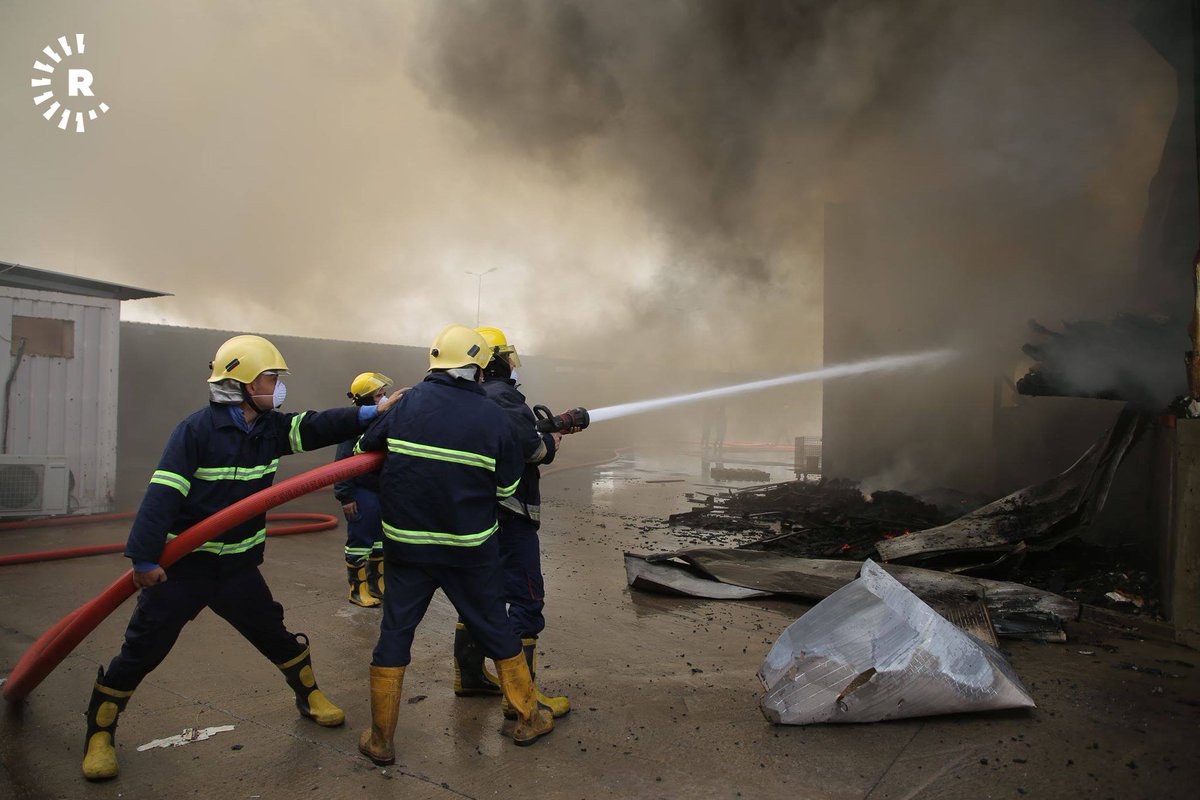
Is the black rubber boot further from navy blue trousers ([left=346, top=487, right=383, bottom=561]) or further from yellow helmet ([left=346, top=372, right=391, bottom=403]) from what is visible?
yellow helmet ([left=346, top=372, right=391, bottom=403])

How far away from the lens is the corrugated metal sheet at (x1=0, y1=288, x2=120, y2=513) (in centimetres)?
738

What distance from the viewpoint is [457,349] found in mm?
2629

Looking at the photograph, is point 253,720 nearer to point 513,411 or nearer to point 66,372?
point 513,411

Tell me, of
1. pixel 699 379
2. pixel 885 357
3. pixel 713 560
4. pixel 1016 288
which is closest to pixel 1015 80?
pixel 1016 288

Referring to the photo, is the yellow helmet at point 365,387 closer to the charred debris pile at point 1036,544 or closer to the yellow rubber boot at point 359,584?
the yellow rubber boot at point 359,584

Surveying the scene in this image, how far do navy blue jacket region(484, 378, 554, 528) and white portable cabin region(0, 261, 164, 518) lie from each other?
6.94 meters

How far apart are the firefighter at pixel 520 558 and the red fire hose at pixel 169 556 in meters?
0.60

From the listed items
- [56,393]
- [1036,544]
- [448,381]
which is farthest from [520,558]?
[56,393]

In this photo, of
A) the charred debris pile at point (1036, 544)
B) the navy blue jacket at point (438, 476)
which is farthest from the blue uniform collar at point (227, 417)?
the charred debris pile at point (1036, 544)

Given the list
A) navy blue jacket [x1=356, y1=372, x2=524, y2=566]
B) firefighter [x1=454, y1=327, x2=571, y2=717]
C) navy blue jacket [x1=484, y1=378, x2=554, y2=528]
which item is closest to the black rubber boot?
firefighter [x1=454, y1=327, x2=571, y2=717]

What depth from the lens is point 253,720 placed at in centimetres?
278

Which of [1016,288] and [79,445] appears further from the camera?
[1016,288]

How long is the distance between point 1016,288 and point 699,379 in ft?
50.6

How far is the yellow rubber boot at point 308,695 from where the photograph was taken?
272cm
